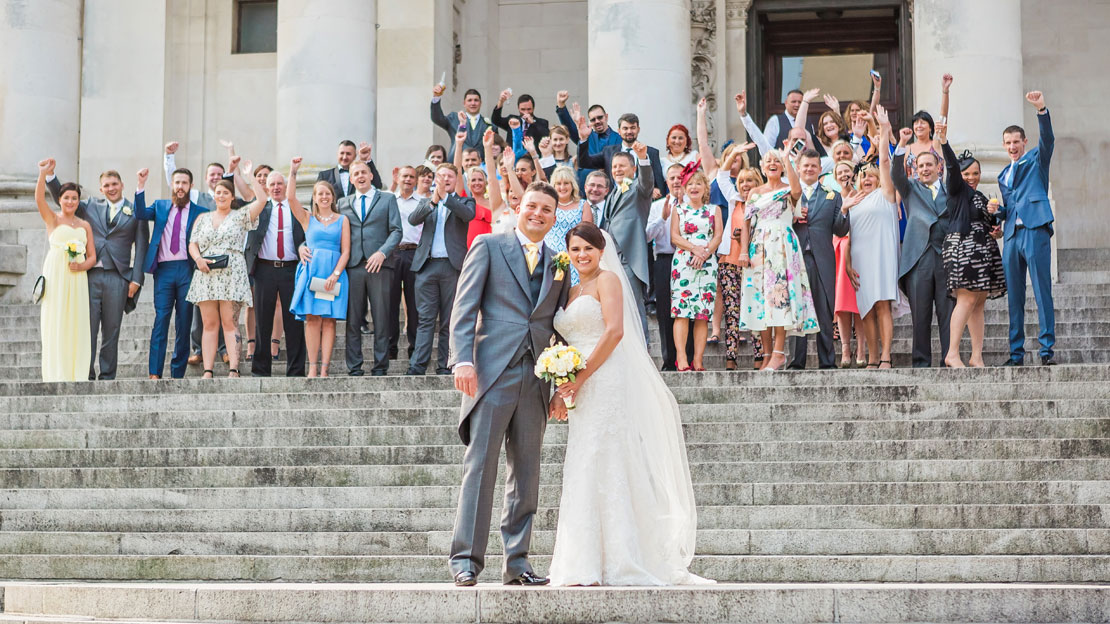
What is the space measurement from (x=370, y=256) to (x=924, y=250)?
4.77 meters

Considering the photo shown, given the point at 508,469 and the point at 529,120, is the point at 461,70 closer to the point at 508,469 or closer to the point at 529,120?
the point at 529,120

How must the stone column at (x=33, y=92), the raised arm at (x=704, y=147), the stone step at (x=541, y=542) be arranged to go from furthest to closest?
the stone column at (x=33, y=92)
the raised arm at (x=704, y=147)
the stone step at (x=541, y=542)

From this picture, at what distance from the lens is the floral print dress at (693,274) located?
1266 cm

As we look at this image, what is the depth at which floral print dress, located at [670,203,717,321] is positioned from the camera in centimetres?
1266

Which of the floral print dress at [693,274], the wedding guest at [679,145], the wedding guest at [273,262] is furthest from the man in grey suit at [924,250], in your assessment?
the wedding guest at [273,262]

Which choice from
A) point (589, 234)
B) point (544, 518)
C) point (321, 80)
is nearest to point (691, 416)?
point (544, 518)

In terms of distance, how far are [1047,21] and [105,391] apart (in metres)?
14.5

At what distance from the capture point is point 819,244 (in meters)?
13.0

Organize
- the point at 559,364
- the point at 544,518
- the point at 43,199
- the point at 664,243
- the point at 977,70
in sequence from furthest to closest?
the point at 977,70 < the point at 43,199 < the point at 664,243 < the point at 544,518 < the point at 559,364

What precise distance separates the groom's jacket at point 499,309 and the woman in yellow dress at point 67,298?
6.84 m

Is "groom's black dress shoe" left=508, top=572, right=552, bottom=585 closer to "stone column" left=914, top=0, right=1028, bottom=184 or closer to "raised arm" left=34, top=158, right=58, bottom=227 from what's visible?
"raised arm" left=34, top=158, right=58, bottom=227

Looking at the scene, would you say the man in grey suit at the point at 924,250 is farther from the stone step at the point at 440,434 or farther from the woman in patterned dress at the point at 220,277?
the woman in patterned dress at the point at 220,277

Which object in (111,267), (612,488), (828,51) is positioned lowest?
(612,488)

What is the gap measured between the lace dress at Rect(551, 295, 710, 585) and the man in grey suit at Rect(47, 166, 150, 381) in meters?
6.93
